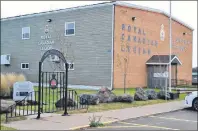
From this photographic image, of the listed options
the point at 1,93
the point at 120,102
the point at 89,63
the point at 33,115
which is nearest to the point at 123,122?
the point at 33,115

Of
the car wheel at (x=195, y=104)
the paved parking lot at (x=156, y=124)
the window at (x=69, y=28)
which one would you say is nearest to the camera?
the paved parking lot at (x=156, y=124)

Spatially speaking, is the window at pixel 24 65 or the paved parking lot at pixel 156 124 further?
the window at pixel 24 65

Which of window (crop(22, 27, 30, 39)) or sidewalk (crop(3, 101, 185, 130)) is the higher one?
window (crop(22, 27, 30, 39))

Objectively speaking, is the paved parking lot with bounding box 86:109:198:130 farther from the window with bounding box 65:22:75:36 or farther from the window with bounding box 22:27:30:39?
the window with bounding box 22:27:30:39

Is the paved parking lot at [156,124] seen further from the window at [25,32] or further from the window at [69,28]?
the window at [25,32]

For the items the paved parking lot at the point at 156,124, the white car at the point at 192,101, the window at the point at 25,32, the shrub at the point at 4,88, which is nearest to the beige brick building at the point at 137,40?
the shrub at the point at 4,88

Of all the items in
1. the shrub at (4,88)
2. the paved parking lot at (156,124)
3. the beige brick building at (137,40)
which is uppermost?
the beige brick building at (137,40)

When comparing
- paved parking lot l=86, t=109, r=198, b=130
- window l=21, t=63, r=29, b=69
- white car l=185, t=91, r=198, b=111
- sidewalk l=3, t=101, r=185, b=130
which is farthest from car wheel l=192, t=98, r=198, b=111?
window l=21, t=63, r=29, b=69

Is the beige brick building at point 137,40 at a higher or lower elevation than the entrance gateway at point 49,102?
higher

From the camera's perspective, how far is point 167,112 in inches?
608

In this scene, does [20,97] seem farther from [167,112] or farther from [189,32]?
[189,32]

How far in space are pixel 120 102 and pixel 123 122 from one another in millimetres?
5788

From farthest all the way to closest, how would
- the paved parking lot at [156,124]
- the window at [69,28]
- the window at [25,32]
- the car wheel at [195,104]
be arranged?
the window at [25,32], the window at [69,28], the car wheel at [195,104], the paved parking lot at [156,124]

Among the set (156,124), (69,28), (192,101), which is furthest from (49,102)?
(69,28)
